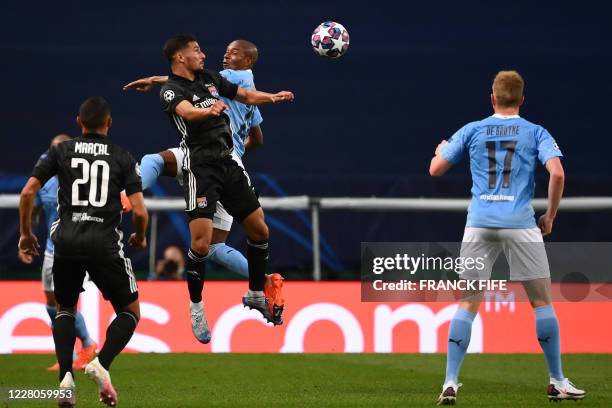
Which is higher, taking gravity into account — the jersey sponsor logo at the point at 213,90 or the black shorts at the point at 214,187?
the jersey sponsor logo at the point at 213,90

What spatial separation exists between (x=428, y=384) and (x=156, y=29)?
9392mm

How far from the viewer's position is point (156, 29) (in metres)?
17.0

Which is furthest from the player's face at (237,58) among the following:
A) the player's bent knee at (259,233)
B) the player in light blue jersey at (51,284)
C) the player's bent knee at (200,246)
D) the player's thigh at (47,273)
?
the player's thigh at (47,273)

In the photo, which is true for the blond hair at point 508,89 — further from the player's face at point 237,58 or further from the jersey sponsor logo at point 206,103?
the player's face at point 237,58

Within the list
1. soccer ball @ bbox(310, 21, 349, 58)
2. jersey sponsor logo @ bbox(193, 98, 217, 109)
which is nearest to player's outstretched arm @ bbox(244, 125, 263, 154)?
soccer ball @ bbox(310, 21, 349, 58)

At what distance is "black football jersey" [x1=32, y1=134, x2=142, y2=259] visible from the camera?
22.3ft

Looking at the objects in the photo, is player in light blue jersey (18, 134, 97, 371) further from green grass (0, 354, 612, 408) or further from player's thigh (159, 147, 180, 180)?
player's thigh (159, 147, 180, 180)

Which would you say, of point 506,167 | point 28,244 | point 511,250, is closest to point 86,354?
point 28,244

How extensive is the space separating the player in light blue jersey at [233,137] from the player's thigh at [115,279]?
145 centimetres

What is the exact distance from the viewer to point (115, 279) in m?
6.95

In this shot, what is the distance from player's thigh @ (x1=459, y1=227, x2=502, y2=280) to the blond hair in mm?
803

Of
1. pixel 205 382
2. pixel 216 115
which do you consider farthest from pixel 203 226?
pixel 205 382

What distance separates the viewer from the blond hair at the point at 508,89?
737cm

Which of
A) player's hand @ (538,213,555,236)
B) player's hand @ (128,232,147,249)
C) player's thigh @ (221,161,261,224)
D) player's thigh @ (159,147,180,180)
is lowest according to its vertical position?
player's hand @ (128,232,147,249)
